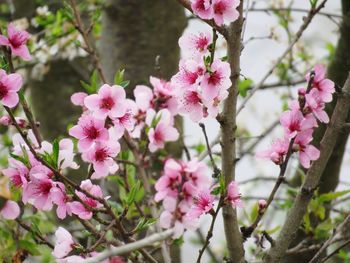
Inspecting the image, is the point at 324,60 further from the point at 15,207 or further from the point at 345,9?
the point at 15,207

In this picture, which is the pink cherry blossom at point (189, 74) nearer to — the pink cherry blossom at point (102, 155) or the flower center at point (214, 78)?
the flower center at point (214, 78)

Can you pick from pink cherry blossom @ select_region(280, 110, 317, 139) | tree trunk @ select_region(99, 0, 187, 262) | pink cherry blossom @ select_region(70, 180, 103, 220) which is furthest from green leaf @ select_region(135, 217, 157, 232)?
tree trunk @ select_region(99, 0, 187, 262)

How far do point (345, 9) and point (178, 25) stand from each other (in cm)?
54

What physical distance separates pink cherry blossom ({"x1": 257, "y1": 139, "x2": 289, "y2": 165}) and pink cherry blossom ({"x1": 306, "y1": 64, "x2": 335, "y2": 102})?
105mm

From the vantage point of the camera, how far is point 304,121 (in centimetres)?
88

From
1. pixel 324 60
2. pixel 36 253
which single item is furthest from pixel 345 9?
pixel 36 253

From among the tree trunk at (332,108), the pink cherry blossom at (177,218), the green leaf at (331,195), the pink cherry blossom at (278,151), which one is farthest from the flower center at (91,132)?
the tree trunk at (332,108)

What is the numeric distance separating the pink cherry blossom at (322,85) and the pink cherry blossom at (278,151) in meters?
0.11

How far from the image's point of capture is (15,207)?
2.48ft

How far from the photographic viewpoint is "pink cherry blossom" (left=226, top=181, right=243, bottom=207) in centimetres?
82

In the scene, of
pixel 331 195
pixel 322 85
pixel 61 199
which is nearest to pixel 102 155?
pixel 61 199

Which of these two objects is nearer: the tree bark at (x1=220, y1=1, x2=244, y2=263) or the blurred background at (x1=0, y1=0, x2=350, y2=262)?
the tree bark at (x1=220, y1=1, x2=244, y2=263)

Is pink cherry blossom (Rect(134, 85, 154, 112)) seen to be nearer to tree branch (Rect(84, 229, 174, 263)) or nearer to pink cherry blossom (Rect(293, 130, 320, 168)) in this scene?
pink cherry blossom (Rect(293, 130, 320, 168))

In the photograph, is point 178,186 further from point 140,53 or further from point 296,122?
point 140,53
